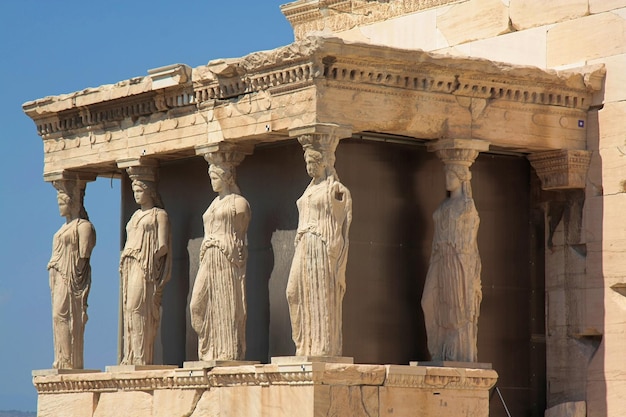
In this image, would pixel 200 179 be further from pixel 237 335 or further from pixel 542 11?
pixel 542 11

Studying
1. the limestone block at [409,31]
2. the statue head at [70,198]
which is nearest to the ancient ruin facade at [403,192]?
the statue head at [70,198]

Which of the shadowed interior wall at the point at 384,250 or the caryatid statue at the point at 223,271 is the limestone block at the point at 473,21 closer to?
the shadowed interior wall at the point at 384,250

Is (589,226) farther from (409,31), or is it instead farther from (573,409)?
(409,31)

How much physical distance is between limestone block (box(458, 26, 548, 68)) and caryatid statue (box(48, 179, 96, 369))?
4.47 meters

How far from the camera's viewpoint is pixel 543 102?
1756 cm

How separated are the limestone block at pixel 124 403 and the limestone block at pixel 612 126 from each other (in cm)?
497

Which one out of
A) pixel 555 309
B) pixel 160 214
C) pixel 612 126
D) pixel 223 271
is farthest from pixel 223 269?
pixel 612 126

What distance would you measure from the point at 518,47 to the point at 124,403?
5.25m

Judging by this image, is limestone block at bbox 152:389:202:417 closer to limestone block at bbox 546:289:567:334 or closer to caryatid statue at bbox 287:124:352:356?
caryatid statue at bbox 287:124:352:356

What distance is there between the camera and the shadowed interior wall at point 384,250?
678 inches

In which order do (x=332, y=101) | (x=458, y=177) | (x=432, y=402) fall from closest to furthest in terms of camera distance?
1. (x=332, y=101)
2. (x=432, y=402)
3. (x=458, y=177)

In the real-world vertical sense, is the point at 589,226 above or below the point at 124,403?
above

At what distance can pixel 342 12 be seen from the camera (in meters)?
20.8

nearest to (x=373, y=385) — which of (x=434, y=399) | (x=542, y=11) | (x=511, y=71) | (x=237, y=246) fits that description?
(x=434, y=399)
